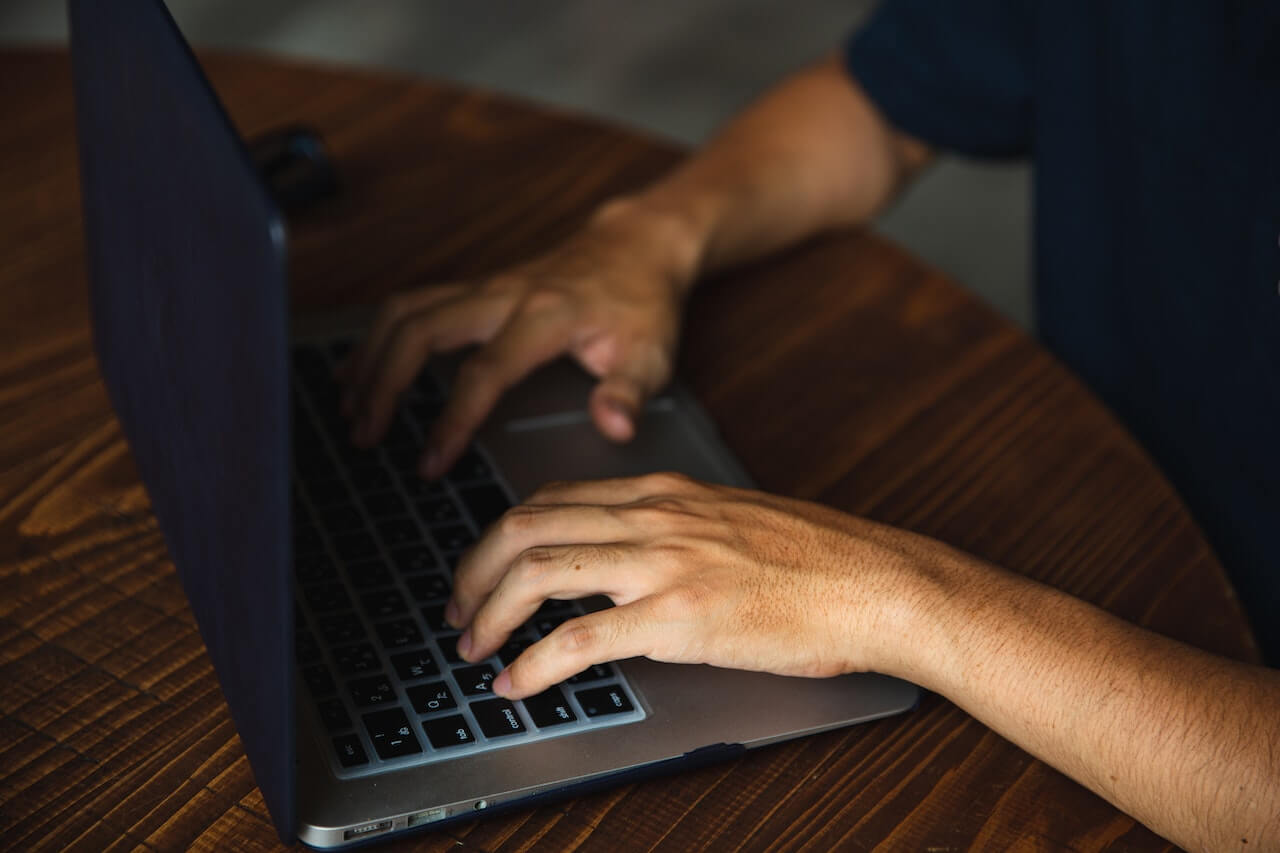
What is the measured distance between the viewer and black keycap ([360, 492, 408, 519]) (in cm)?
79

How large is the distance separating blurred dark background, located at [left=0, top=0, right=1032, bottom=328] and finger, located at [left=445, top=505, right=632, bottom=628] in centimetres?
195

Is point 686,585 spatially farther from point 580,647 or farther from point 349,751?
point 349,751

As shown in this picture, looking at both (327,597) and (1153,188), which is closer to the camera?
(327,597)

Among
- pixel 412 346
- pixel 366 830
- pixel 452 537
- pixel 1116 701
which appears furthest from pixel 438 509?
pixel 1116 701

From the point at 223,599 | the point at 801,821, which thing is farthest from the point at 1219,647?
the point at 223,599

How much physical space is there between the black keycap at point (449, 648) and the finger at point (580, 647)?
28mm

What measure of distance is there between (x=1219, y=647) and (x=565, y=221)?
58 centimetres

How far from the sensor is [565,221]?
1.09 m

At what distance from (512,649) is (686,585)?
0.31ft

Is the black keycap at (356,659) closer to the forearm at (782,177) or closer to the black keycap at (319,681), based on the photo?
the black keycap at (319,681)

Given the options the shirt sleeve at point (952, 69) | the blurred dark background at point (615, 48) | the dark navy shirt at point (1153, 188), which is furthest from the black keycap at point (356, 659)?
the blurred dark background at point (615, 48)

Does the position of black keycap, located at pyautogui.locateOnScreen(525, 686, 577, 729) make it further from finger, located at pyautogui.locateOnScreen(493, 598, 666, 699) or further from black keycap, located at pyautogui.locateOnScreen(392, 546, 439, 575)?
black keycap, located at pyautogui.locateOnScreen(392, 546, 439, 575)

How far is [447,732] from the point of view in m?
0.64

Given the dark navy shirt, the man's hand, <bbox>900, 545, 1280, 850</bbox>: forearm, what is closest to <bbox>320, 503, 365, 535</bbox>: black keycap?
the man's hand
